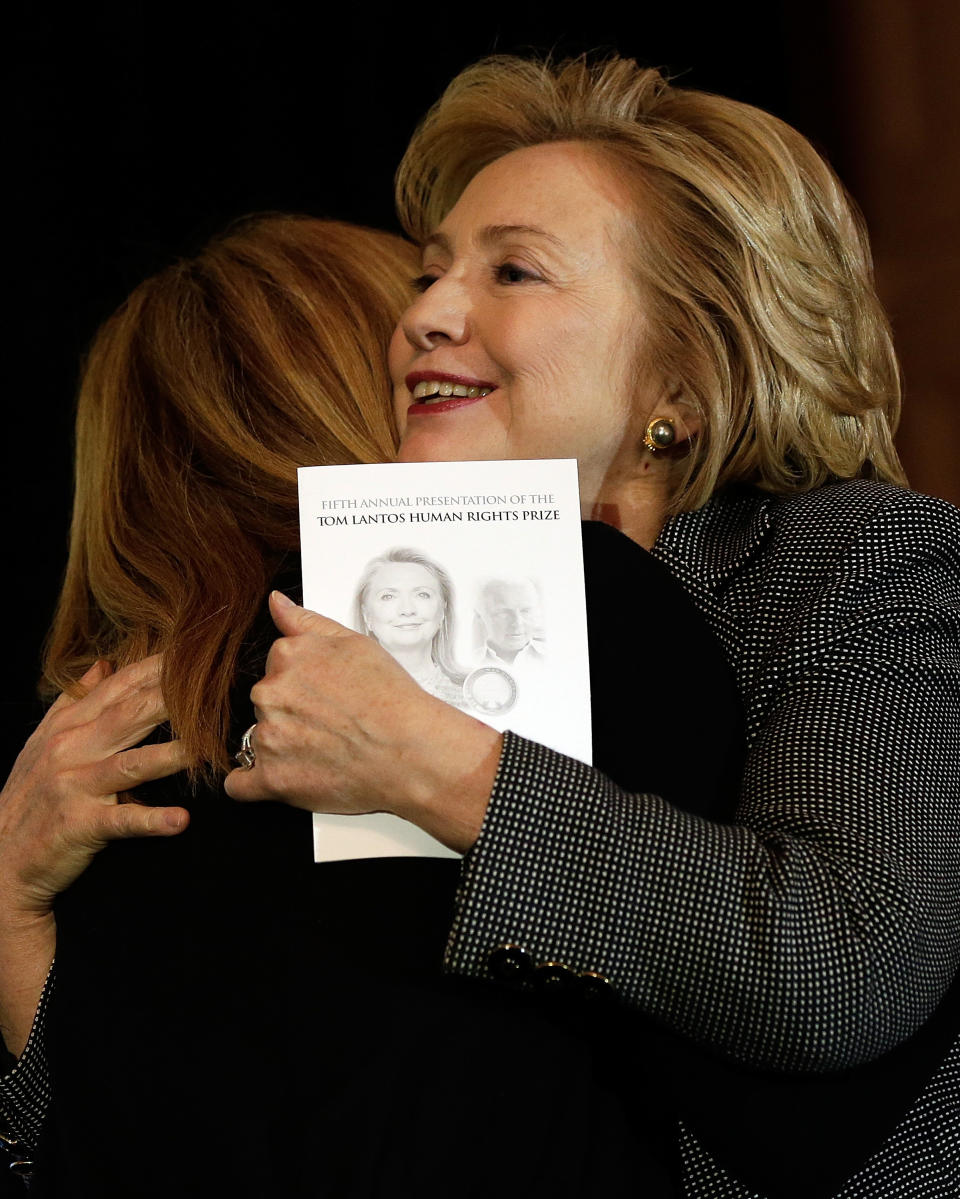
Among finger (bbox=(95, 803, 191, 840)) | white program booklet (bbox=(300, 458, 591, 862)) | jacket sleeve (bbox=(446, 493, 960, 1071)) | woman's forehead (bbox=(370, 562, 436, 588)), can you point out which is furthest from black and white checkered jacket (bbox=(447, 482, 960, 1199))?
finger (bbox=(95, 803, 191, 840))

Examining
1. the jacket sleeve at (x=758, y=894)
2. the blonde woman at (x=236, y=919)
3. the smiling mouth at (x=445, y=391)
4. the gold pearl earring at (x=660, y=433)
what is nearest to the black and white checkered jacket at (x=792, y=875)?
the jacket sleeve at (x=758, y=894)

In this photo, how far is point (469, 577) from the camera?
1.35 metres

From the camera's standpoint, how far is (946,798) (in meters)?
1.26

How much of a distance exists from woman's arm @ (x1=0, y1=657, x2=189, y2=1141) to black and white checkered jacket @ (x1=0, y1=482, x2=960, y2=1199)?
0.49 metres

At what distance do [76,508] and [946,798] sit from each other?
1.29m

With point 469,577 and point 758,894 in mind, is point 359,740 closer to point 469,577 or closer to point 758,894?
point 469,577

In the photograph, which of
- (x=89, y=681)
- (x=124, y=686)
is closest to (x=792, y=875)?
(x=124, y=686)

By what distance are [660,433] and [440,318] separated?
1.15 ft

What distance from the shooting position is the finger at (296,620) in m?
1.31

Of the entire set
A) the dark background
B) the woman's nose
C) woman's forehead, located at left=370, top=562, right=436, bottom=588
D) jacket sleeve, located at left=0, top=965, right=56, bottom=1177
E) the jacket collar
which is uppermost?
the dark background

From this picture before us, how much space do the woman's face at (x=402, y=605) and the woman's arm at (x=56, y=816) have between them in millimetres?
287

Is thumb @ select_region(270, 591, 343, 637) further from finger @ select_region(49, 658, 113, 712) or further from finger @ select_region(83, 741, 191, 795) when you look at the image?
finger @ select_region(49, 658, 113, 712)

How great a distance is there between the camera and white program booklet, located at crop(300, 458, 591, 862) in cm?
132

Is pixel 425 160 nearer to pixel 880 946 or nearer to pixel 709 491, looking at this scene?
pixel 709 491
